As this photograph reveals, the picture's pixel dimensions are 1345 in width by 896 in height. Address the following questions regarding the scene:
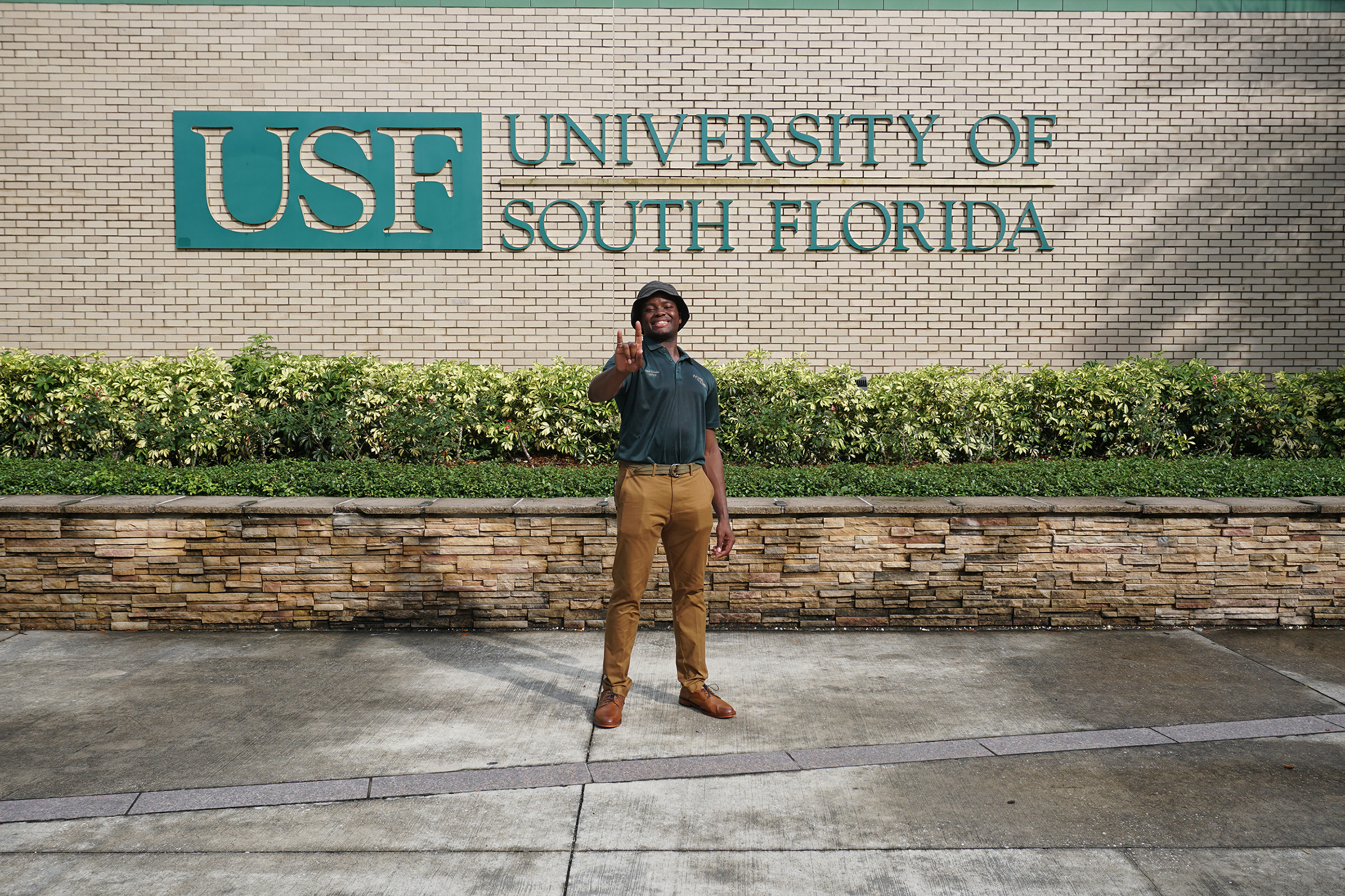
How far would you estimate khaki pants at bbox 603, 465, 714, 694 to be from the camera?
4184 mm

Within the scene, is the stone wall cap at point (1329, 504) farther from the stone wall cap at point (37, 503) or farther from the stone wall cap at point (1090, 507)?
the stone wall cap at point (37, 503)

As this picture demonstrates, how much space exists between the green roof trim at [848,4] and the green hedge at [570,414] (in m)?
3.41

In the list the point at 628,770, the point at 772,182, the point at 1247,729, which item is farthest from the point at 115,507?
the point at 1247,729

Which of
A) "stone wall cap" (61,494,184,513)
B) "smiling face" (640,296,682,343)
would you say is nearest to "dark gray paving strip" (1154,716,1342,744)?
"smiling face" (640,296,682,343)

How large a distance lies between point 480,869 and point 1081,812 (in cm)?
A: 211

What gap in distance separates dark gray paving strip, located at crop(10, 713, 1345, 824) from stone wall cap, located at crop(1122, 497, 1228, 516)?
1.59 meters

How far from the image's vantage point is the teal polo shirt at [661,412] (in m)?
4.19

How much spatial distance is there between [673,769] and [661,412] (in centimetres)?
150

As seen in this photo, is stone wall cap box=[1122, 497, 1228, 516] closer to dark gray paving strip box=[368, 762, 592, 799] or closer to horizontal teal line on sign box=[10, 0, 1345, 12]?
dark gray paving strip box=[368, 762, 592, 799]

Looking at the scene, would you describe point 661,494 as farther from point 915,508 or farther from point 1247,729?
point 1247,729

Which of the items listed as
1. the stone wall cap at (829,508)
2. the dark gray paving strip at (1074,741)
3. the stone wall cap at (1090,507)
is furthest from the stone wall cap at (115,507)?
the stone wall cap at (1090,507)

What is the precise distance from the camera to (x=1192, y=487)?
6117 mm

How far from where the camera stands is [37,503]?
5.70 m

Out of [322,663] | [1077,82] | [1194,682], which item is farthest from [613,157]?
[1194,682]
